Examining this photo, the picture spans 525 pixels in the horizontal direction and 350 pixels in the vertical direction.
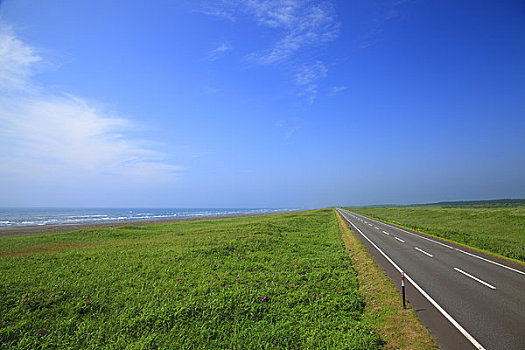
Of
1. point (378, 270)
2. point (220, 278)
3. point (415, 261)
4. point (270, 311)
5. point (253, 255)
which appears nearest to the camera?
point (270, 311)

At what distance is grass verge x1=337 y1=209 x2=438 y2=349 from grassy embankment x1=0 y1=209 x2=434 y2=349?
0.44ft

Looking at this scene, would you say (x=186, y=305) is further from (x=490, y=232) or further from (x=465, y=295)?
(x=490, y=232)

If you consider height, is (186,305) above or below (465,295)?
above

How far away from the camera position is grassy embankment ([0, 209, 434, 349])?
7711 millimetres

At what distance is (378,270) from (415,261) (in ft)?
14.4

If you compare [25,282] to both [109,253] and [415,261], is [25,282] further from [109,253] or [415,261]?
[415,261]

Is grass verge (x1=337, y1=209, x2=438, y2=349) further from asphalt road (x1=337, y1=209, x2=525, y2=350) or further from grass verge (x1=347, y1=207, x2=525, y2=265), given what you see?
grass verge (x1=347, y1=207, x2=525, y2=265)

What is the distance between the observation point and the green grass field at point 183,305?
7703 millimetres

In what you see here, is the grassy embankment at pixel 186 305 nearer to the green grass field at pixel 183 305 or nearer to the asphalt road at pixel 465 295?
the green grass field at pixel 183 305

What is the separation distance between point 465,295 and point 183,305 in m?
12.0

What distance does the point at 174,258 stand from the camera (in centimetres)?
1681

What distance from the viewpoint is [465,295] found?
10328 mm

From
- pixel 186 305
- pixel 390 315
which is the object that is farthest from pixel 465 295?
pixel 186 305

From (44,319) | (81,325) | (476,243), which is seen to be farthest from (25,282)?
(476,243)
